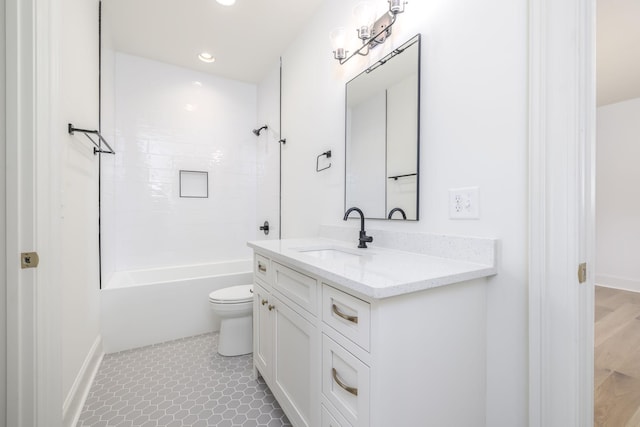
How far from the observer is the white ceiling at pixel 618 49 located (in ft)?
6.38

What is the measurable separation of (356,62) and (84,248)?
80.5 inches

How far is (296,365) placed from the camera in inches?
47.8

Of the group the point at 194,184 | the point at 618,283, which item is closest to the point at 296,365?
the point at 194,184

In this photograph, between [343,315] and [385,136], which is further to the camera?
[385,136]

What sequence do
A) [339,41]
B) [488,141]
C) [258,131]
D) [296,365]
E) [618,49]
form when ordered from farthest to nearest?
[258,131] < [618,49] < [339,41] < [296,365] < [488,141]

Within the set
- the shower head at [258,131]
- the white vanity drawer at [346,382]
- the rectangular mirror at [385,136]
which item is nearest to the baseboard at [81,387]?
the white vanity drawer at [346,382]

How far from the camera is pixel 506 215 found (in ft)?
3.28

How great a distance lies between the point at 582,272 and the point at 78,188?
7.87ft

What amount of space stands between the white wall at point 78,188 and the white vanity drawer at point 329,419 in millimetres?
1243

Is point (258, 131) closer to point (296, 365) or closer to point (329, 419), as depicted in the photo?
point (296, 365)

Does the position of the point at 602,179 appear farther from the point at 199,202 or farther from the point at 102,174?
the point at 102,174

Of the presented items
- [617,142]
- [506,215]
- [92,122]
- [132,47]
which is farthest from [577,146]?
[617,142]

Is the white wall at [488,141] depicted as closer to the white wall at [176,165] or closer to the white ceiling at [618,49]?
Answer: the white ceiling at [618,49]

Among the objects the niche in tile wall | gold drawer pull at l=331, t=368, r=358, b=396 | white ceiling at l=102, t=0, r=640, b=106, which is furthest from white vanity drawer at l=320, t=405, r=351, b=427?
the niche in tile wall
